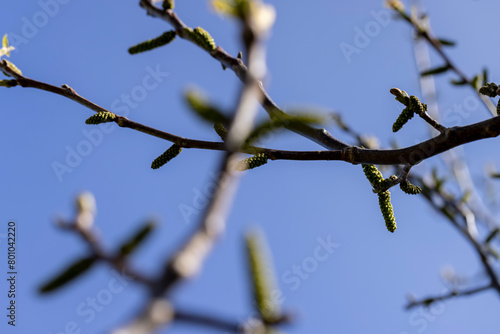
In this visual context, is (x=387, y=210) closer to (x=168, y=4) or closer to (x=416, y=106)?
(x=416, y=106)

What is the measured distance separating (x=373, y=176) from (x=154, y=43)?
1.23 metres

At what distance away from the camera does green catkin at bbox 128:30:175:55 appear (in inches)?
80.8

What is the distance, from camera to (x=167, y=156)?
84.2 inches

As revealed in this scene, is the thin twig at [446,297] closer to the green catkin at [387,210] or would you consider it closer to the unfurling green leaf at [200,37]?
the green catkin at [387,210]

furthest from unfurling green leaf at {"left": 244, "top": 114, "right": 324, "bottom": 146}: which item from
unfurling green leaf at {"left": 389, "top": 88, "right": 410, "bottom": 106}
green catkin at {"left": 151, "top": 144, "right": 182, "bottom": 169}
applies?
unfurling green leaf at {"left": 389, "top": 88, "right": 410, "bottom": 106}

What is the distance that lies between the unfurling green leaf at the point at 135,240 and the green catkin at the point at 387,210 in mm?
1480

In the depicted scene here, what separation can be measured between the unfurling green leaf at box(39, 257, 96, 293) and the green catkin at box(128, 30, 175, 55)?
57.9 inches

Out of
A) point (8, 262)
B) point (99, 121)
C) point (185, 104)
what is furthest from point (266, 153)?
point (8, 262)

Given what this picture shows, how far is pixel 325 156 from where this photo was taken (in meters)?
1.99

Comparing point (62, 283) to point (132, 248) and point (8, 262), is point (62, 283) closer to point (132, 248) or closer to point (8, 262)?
point (132, 248)

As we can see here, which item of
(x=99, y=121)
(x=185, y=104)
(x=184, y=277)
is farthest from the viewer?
(x=99, y=121)

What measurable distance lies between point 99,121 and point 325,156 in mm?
1140

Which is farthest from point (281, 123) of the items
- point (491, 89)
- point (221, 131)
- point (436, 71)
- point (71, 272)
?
point (436, 71)

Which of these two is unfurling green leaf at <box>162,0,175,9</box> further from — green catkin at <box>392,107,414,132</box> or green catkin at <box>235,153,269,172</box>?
green catkin at <box>392,107,414,132</box>
